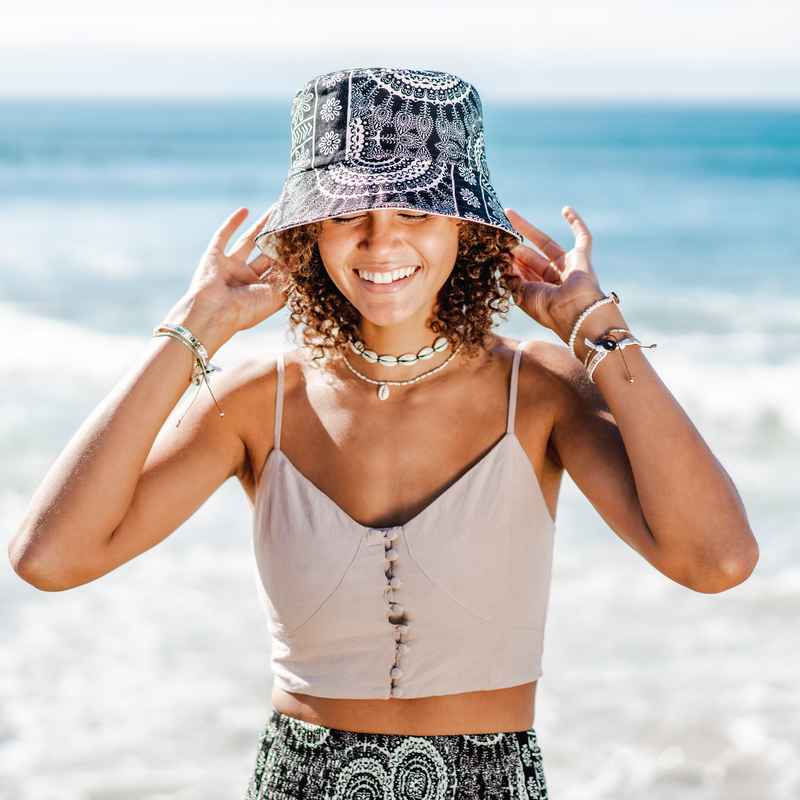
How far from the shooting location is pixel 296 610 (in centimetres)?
193

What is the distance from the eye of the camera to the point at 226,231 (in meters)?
2.19

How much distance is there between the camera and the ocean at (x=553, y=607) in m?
4.02

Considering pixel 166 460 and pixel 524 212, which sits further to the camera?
pixel 524 212

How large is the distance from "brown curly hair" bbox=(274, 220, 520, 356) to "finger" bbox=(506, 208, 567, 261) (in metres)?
0.09

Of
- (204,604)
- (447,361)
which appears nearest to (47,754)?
(204,604)

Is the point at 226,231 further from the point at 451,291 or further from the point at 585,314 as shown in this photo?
the point at 585,314

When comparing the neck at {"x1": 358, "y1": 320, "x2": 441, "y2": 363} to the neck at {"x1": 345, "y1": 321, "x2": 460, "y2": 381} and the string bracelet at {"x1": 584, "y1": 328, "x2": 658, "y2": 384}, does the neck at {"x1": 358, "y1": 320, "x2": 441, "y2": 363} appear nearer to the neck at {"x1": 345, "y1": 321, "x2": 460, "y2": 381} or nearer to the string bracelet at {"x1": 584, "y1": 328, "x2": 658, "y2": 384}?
the neck at {"x1": 345, "y1": 321, "x2": 460, "y2": 381}

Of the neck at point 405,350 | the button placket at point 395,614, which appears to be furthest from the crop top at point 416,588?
the neck at point 405,350

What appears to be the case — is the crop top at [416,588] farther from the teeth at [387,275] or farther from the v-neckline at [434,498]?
the teeth at [387,275]

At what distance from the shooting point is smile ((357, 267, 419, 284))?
1.90 m

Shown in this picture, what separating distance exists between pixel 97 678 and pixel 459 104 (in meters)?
3.68

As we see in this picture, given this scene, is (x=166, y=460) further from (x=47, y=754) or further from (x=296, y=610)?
(x=47, y=754)

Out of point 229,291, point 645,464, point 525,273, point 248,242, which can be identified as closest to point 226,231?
point 248,242

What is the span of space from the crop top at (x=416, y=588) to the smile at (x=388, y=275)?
1.28 ft
